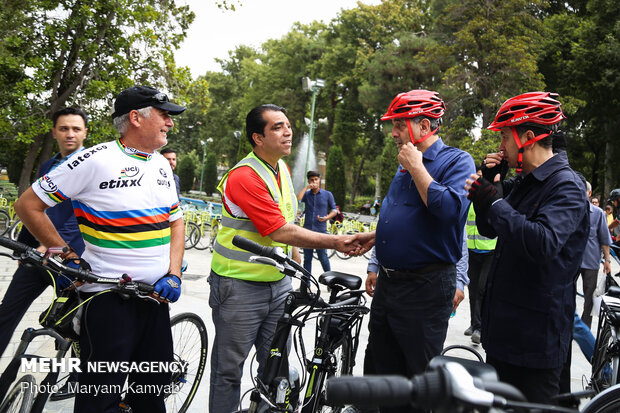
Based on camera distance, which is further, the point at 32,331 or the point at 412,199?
the point at 412,199

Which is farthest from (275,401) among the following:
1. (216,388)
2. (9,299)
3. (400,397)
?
(9,299)

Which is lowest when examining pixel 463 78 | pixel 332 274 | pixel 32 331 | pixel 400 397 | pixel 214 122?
pixel 32 331

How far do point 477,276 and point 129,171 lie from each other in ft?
17.3

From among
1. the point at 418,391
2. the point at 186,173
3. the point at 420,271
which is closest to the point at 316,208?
the point at 420,271

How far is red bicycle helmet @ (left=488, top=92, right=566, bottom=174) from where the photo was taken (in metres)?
2.46

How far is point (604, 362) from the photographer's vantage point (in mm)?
3879

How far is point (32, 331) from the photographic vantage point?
2494 millimetres

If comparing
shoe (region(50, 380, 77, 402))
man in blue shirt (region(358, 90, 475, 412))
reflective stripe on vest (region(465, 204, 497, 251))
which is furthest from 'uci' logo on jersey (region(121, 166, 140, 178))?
reflective stripe on vest (region(465, 204, 497, 251))

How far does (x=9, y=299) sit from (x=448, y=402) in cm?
341

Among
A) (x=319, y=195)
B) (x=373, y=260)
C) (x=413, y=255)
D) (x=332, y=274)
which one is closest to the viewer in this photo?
(x=413, y=255)

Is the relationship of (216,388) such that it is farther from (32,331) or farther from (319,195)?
(319,195)

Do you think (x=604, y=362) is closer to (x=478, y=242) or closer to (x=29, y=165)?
(x=478, y=242)

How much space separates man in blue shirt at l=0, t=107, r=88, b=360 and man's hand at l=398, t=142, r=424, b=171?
2.35 metres

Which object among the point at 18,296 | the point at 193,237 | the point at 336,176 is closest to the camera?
the point at 18,296
